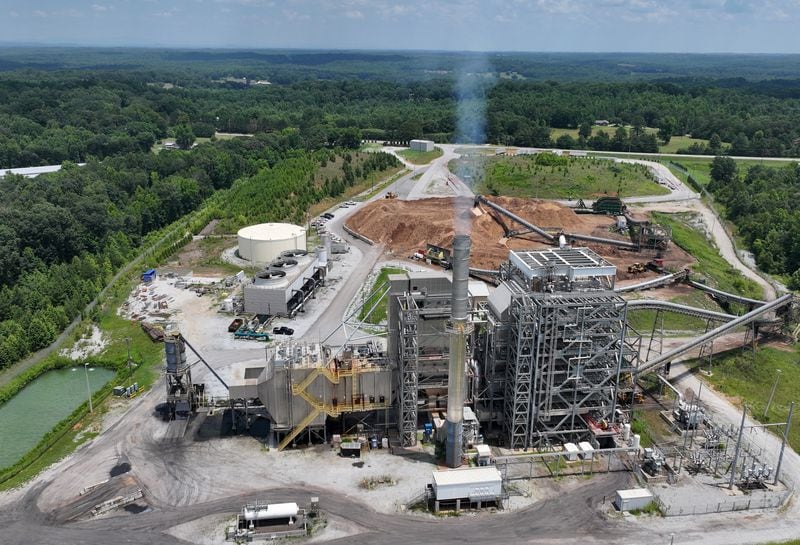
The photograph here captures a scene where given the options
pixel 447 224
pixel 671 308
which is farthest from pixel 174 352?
pixel 447 224

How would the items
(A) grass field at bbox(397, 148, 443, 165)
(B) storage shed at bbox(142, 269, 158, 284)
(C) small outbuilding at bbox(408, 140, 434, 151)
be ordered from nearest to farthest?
(B) storage shed at bbox(142, 269, 158, 284) < (A) grass field at bbox(397, 148, 443, 165) < (C) small outbuilding at bbox(408, 140, 434, 151)

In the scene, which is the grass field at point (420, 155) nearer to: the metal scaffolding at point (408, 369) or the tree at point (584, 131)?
the tree at point (584, 131)

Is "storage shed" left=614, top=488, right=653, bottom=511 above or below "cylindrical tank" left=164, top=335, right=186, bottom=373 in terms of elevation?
below

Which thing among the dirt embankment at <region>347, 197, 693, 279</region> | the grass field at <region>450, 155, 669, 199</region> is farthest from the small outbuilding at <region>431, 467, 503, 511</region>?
the grass field at <region>450, 155, 669, 199</region>

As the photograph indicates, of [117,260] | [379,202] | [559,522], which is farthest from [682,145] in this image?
[559,522]

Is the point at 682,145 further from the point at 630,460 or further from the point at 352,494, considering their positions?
the point at 352,494

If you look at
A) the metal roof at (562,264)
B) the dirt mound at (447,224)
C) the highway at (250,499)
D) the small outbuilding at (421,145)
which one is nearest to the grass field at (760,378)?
the highway at (250,499)

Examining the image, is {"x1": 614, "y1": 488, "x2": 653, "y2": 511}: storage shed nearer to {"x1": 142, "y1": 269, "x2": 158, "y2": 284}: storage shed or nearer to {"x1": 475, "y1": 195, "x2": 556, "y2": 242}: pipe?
{"x1": 475, "y1": 195, "x2": 556, "y2": 242}: pipe
